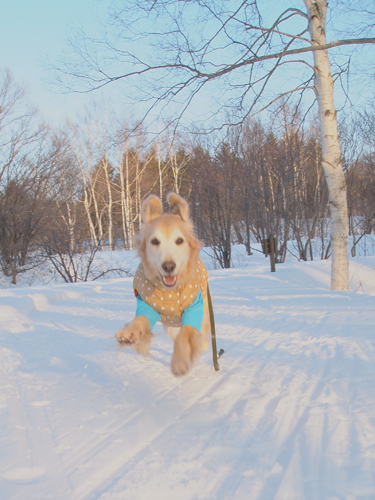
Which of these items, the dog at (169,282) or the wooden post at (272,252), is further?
the wooden post at (272,252)

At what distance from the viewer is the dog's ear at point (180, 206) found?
3.34 m

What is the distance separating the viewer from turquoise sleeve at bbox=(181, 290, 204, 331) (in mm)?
3039

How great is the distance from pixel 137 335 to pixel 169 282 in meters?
0.43

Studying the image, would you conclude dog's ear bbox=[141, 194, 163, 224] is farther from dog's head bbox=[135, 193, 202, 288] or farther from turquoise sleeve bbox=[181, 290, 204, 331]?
turquoise sleeve bbox=[181, 290, 204, 331]

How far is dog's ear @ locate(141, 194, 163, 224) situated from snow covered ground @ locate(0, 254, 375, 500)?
95 cm

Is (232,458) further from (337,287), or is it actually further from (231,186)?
(231,186)

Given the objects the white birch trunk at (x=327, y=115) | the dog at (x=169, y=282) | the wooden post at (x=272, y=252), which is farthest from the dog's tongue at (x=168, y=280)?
the wooden post at (x=272, y=252)

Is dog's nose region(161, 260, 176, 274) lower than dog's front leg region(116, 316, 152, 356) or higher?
higher

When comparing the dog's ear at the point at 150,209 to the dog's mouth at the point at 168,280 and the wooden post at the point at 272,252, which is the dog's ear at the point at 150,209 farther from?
the wooden post at the point at 272,252

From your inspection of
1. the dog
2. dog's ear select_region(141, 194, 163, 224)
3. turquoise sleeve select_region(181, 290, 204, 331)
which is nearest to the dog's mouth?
the dog

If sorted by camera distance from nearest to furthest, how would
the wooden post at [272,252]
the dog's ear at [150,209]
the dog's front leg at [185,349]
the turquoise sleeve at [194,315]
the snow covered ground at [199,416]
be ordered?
the snow covered ground at [199,416] < the dog's front leg at [185,349] < the turquoise sleeve at [194,315] < the dog's ear at [150,209] < the wooden post at [272,252]

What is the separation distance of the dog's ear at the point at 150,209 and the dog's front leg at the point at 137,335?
2.61ft

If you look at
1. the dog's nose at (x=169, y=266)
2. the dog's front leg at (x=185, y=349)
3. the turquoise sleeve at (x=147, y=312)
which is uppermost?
the dog's nose at (x=169, y=266)

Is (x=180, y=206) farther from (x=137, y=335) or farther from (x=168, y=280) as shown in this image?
(x=137, y=335)
